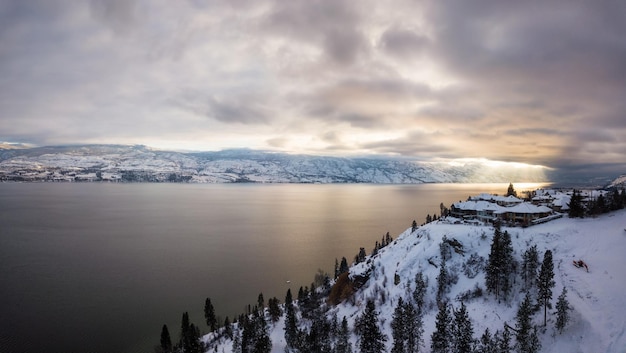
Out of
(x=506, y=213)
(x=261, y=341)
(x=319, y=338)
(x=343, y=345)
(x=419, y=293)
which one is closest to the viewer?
(x=343, y=345)

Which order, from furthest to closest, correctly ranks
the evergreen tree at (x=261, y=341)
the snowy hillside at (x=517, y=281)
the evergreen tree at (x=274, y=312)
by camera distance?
the evergreen tree at (x=274, y=312) → the evergreen tree at (x=261, y=341) → the snowy hillside at (x=517, y=281)

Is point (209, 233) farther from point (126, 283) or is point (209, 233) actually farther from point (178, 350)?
point (178, 350)

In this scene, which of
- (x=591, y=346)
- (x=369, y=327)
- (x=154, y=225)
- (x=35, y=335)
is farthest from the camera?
(x=154, y=225)

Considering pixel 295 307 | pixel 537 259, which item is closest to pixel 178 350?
pixel 295 307

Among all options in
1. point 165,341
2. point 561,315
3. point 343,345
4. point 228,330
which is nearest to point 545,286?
point 561,315

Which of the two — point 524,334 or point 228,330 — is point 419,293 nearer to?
point 524,334

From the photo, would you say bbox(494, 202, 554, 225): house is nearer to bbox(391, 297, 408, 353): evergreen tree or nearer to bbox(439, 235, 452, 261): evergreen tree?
bbox(439, 235, 452, 261): evergreen tree

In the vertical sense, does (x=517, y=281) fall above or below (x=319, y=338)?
above

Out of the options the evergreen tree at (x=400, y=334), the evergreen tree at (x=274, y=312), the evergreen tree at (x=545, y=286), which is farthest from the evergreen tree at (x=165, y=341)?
the evergreen tree at (x=545, y=286)

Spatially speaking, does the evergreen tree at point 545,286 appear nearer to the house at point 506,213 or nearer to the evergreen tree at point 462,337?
the evergreen tree at point 462,337
